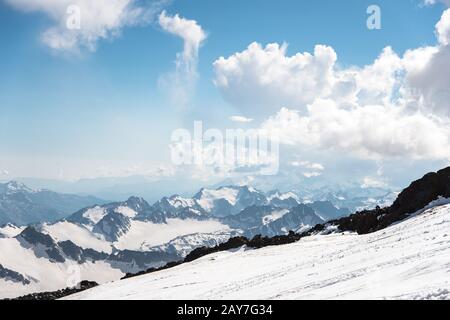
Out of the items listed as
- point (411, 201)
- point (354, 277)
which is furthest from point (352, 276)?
point (411, 201)

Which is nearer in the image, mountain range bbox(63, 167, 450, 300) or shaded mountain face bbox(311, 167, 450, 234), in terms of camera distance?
mountain range bbox(63, 167, 450, 300)

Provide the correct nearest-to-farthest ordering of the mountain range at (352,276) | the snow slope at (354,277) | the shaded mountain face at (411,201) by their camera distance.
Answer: the snow slope at (354,277) < the mountain range at (352,276) < the shaded mountain face at (411,201)

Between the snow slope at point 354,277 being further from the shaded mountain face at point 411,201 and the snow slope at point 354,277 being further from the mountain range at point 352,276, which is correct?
the shaded mountain face at point 411,201

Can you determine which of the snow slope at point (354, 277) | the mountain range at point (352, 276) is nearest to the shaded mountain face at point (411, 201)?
the mountain range at point (352, 276)

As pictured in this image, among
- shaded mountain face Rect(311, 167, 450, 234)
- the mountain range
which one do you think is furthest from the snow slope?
shaded mountain face Rect(311, 167, 450, 234)

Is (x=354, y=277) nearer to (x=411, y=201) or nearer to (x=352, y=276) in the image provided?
(x=352, y=276)

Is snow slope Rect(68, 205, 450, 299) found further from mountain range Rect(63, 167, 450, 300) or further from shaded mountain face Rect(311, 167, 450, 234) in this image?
shaded mountain face Rect(311, 167, 450, 234)

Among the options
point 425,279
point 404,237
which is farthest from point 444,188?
point 425,279

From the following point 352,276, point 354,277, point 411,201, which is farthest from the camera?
point 411,201

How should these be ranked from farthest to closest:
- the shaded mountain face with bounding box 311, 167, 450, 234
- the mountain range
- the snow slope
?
1. the shaded mountain face with bounding box 311, 167, 450, 234
2. the mountain range
3. the snow slope

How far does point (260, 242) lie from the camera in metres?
72.4
